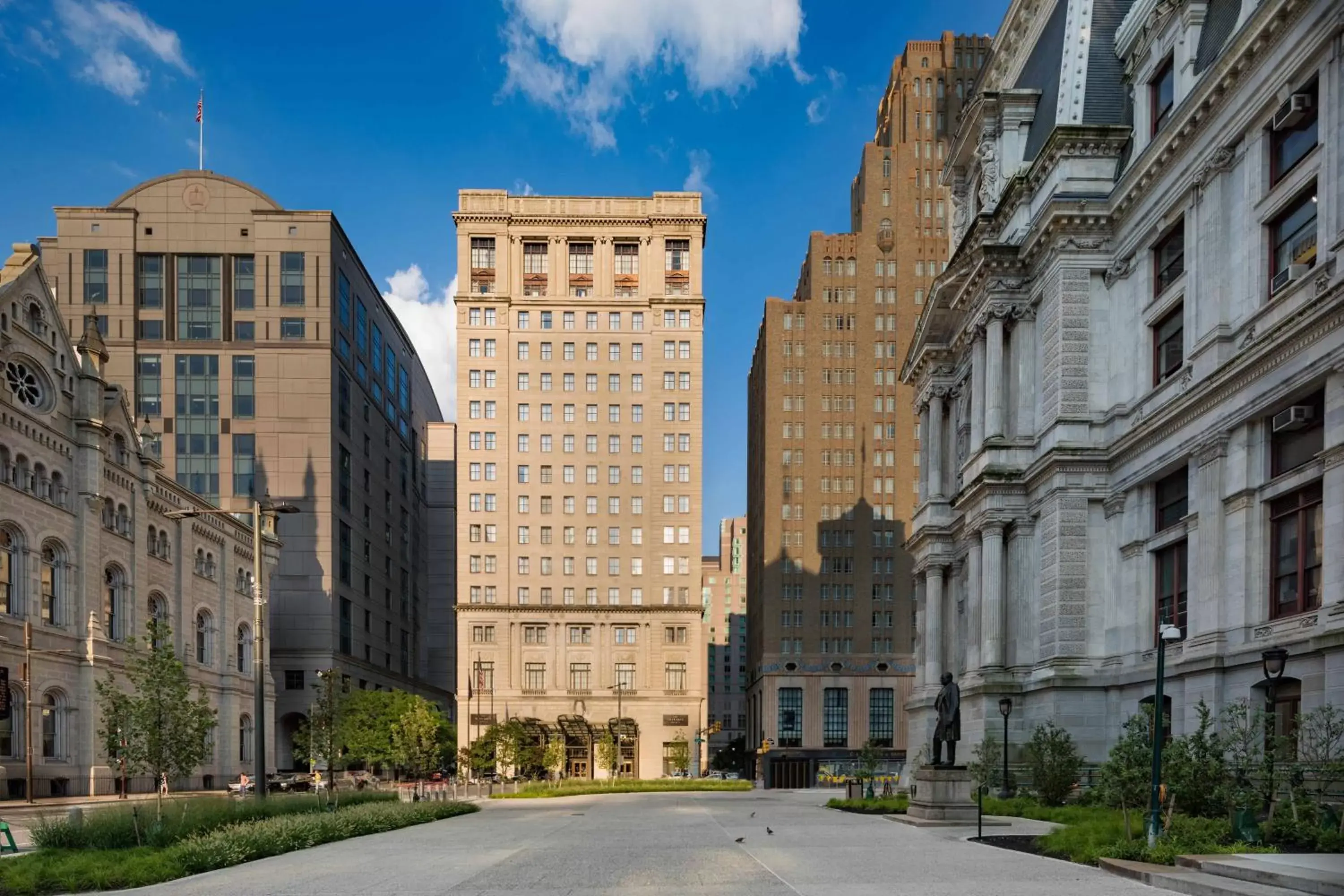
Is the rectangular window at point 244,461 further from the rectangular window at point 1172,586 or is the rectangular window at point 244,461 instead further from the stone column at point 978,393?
the rectangular window at point 1172,586

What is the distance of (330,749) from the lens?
4169cm

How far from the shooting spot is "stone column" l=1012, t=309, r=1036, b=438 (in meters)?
46.1

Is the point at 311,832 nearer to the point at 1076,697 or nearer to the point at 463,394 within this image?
the point at 1076,697

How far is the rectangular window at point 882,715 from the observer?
118500mm

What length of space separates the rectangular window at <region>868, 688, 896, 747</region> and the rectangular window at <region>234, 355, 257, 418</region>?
222 ft

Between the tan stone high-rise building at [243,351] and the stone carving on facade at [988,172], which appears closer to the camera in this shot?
the stone carving on facade at [988,172]

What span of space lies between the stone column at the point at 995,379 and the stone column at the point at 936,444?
40.0ft

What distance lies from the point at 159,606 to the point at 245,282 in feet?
147

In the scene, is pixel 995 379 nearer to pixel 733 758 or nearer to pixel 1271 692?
pixel 1271 692

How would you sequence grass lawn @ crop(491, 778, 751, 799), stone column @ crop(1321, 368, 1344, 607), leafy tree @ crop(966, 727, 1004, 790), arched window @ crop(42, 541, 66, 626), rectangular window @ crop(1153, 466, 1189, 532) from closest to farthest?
stone column @ crop(1321, 368, 1344, 607) → rectangular window @ crop(1153, 466, 1189, 532) → leafy tree @ crop(966, 727, 1004, 790) → arched window @ crop(42, 541, 66, 626) → grass lawn @ crop(491, 778, 751, 799)

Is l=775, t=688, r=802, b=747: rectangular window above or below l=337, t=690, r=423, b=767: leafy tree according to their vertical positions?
A: below

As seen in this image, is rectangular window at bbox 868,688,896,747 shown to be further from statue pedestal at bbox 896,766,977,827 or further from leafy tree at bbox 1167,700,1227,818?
leafy tree at bbox 1167,700,1227,818

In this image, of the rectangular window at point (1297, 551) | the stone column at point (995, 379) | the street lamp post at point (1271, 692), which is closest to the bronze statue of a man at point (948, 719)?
the street lamp post at point (1271, 692)

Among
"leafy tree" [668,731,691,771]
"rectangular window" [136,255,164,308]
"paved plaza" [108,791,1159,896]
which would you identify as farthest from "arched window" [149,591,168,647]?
"leafy tree" [668,731,691,771]
